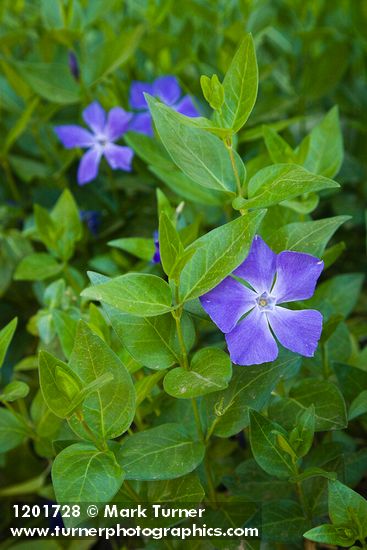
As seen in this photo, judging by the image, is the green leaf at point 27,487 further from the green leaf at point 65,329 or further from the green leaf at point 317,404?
the green leaf at point 317,404

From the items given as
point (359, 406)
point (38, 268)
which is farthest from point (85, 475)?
point (38, 268)

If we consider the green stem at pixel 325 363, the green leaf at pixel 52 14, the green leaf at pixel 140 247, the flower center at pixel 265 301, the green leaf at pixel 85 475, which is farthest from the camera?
the green leaf at pixel 52 14

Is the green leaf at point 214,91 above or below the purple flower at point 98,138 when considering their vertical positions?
below

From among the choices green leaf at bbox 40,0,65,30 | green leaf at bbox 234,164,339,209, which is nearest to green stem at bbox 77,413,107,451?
green leaf at bbox 234,164,339,209

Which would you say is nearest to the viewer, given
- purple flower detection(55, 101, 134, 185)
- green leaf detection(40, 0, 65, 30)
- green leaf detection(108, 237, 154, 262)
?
green leaf detection(108, 237, 154, 262)

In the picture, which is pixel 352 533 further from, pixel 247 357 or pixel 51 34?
pixel 51 34

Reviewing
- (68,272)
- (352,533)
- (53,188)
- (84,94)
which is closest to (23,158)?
(53,188)

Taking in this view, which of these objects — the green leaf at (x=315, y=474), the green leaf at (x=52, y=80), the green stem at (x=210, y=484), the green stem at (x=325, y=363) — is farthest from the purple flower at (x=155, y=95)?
the green leaf at (x=315, y=474)

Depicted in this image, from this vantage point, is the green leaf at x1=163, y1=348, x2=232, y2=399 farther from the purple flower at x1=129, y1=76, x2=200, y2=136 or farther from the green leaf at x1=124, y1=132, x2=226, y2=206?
the purple flower at x1=129, y1=76, x2=200, y2=136
